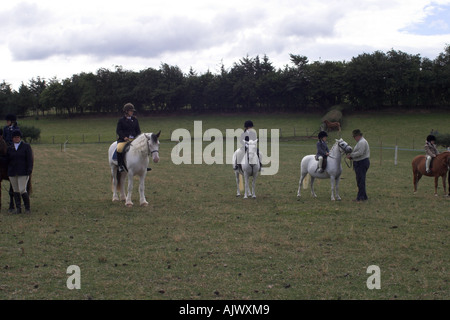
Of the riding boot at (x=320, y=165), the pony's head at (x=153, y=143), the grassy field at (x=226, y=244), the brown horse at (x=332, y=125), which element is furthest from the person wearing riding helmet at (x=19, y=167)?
the brown horse at (x=332, y=125)

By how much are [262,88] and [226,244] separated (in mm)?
73402

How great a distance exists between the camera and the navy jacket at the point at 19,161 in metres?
11.9

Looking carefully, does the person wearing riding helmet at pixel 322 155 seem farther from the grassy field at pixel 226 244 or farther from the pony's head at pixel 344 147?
the grassy field at pixel 226 244

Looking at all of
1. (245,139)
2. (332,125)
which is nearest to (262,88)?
(332,125)

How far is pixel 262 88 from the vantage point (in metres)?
80.2

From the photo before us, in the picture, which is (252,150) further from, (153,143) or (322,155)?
(153,143)

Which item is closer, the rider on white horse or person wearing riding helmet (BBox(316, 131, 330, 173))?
the rider on white horse

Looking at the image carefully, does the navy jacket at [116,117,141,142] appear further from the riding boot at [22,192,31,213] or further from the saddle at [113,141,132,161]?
the riding boot at [22,192,31,213]

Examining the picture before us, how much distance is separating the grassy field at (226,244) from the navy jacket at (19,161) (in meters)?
1.27

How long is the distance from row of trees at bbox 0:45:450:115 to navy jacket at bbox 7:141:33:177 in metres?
65.4

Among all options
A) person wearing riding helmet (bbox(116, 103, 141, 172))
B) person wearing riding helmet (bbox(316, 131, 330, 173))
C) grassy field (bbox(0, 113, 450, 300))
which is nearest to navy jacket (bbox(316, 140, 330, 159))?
person wearing riding helmet (bbox(316, 131, 330, 173))

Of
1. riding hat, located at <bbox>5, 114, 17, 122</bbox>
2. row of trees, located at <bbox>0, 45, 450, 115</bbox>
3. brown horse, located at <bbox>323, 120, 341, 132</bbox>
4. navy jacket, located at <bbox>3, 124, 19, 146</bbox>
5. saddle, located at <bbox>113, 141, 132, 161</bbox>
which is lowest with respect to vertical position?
saddle, located at <bbox>113, 141, 132, 161</bbox>

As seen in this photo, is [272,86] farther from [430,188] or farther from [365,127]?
[430,188]

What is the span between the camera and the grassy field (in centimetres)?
646
